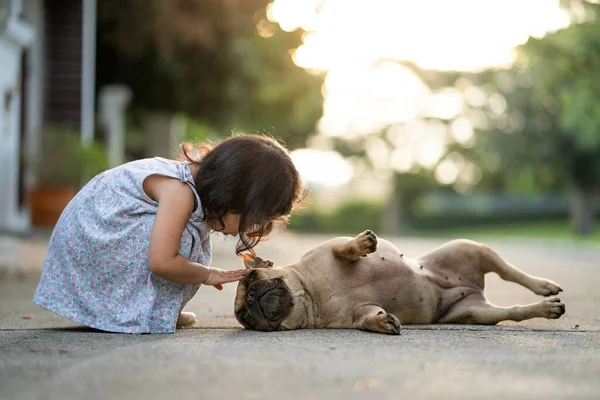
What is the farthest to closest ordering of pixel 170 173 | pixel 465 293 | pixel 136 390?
pixel 465 293 < pixel 170 173 < pixel 136 390

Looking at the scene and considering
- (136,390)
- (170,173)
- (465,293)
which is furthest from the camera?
(465,293)

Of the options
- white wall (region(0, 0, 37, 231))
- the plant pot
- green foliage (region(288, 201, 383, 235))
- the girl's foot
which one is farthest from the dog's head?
green foliage (region(288, 201, 383, 235))

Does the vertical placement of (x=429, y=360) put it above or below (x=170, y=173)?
below

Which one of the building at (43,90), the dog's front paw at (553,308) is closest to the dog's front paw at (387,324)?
the dog's front paw at (553,308)

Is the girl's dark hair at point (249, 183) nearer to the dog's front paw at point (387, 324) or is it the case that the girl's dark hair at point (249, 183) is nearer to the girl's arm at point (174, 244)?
the girl's arm at point (174, 244)

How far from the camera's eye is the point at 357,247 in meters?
3.60

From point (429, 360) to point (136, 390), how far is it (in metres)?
0.96

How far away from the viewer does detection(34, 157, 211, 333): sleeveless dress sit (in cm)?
357

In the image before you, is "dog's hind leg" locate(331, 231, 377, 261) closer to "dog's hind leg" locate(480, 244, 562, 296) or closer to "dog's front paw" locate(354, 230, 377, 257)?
"dog's front paw" locate(354, 230, 377, 257)

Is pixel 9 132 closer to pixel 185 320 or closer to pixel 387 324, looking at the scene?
pixel 185 320

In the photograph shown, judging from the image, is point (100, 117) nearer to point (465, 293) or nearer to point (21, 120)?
point (21, 120)

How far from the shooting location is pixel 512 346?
3141 mm

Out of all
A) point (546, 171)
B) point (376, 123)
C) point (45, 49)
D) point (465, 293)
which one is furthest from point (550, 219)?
point (465, 293)

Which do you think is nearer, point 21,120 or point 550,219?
point 21,120
